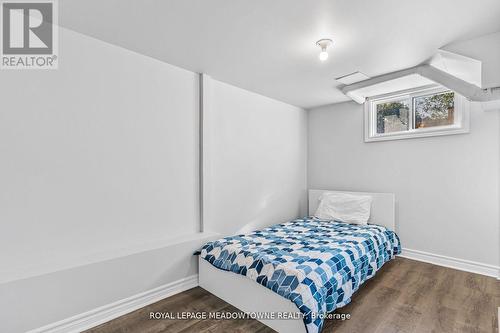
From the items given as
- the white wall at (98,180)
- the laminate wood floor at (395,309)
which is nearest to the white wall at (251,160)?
the white wall at (98,180)

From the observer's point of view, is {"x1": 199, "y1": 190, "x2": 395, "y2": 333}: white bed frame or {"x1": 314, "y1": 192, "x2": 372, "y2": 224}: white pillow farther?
{"x1": 314, "y1": 192, "x2": 372, "y2": 224}: white pillow

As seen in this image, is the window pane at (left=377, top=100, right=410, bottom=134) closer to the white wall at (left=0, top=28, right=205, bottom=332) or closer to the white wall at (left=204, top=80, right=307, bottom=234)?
the white wall at (left=204, top=80, right=307, bottom=234)

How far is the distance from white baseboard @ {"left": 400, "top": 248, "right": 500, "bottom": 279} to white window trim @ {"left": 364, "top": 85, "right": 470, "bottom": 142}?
4.94 ft

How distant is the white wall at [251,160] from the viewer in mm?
3143

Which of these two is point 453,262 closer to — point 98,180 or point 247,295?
point 247,295

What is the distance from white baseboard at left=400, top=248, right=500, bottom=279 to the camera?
2837 millimetres

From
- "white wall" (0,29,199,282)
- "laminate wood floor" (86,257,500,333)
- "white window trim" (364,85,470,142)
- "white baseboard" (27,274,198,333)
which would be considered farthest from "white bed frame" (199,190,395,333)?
"white window trim" (364,85,470,142)

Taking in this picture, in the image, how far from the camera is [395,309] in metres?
2.20

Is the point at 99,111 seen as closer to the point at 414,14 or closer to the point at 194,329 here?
the point at 194,329

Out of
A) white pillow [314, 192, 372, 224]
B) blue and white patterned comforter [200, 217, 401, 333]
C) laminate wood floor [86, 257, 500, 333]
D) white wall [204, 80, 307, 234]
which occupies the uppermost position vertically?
white wall [204, 80, 307, 234]

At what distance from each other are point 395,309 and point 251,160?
2263mm

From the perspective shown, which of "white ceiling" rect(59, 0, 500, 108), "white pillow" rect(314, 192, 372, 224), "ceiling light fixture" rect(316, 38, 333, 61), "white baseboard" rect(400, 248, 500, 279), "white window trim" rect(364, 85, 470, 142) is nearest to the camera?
"white ceiling" rect(59, 0, 500, 108)

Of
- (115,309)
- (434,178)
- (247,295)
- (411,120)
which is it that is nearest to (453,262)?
(434,178)

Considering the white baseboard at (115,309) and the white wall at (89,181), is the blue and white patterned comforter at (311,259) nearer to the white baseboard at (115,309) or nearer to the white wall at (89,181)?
the white baseboard at (115,309)
